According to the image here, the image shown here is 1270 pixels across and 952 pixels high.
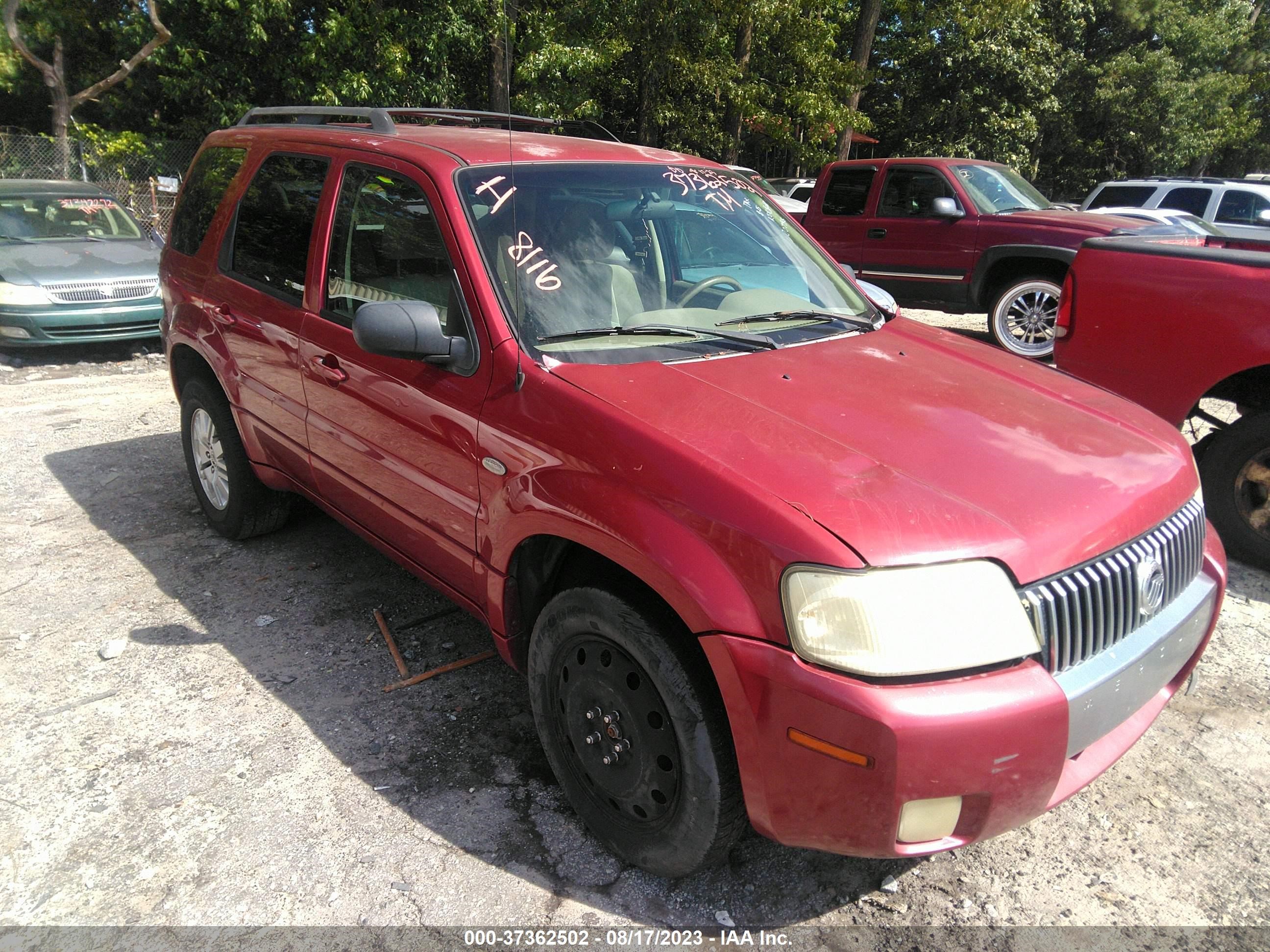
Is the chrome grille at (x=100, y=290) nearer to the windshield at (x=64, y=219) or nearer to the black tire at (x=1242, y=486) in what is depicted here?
the windshield at (x=64, y=219)

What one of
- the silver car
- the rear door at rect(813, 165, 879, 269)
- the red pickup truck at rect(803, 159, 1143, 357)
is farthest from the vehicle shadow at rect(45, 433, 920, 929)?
the silver car

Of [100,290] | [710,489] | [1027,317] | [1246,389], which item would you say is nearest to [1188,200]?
[1027,317]

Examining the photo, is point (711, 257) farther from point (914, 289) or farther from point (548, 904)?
point (914, 289)

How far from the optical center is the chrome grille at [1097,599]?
1958 mm

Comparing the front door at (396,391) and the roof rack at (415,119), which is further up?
the roof rack at (415,119)

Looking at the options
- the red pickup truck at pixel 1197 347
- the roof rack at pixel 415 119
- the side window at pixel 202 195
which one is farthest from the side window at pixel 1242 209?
the side window at pixel 202 195

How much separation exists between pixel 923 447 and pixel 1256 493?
3.02m

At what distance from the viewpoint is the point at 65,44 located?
19.3 m

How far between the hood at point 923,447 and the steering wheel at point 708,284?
0.43m

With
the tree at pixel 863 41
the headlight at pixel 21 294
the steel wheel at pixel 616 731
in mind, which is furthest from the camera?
the tree at pixel 863 41

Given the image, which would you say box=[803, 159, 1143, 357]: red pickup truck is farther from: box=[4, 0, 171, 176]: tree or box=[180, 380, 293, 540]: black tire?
box=[4, 0, 171, 176]: tree

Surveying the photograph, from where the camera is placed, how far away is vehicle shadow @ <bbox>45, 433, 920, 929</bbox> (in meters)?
2.45

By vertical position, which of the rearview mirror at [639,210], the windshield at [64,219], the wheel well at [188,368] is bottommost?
the windshield at [64,219]

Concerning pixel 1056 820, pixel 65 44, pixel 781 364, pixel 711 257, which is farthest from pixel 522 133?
pixel 65 44
